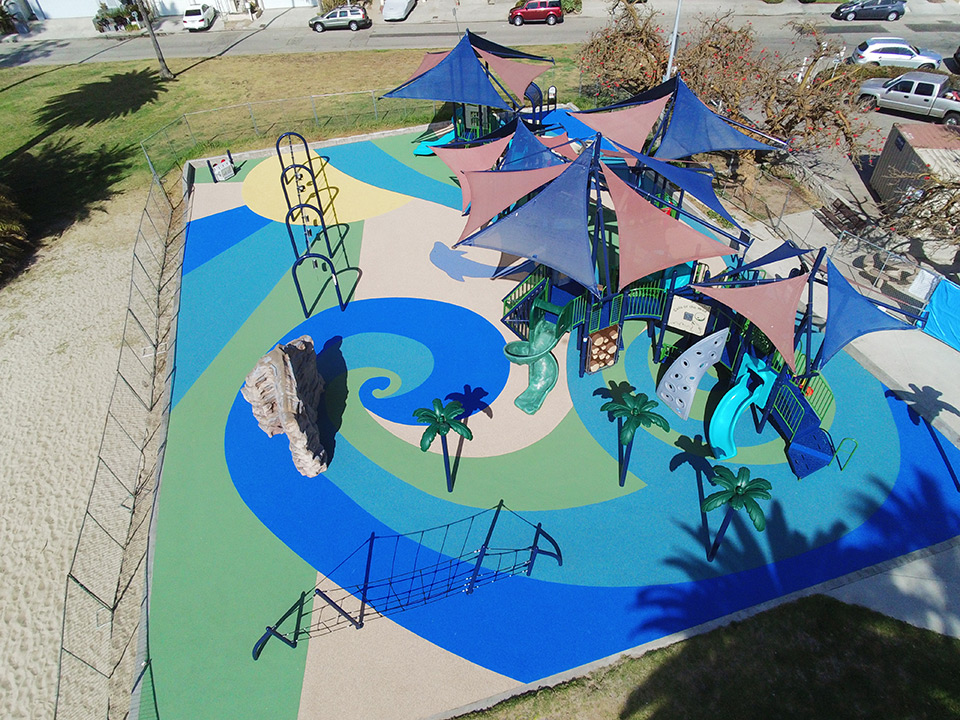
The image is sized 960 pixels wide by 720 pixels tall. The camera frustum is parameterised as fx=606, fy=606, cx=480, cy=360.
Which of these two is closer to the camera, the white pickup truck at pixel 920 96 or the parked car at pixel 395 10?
the white pickup truck at pixel 920 96

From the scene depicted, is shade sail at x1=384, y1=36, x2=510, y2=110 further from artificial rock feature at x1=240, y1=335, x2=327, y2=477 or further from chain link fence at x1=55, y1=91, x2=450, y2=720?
artificial rock feature at x1=240, y1=335, x2=327, y2=477

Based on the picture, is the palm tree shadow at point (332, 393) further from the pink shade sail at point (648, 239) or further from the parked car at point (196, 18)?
the parked car at point (196, 18)

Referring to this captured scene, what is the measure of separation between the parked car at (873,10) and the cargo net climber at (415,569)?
1732 inches

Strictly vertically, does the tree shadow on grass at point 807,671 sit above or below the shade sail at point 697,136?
below

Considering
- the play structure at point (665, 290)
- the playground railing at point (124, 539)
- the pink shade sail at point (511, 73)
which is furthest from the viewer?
the pink shade sail at point (511, 73)

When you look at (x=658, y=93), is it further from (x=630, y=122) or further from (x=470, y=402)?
(x=470, y=402)

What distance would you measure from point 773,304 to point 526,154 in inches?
317

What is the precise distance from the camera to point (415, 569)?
513 inches

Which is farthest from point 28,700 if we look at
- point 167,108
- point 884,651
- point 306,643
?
point 167,108

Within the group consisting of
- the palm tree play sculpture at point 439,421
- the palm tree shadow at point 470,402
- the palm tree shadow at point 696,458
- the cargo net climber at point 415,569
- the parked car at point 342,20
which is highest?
the parked car at point 342,20

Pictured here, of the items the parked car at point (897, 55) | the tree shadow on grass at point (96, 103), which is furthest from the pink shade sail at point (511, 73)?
the parked car at point (897, 55)

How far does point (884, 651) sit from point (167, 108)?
37999 mm

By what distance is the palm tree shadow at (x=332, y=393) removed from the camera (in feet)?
51.5

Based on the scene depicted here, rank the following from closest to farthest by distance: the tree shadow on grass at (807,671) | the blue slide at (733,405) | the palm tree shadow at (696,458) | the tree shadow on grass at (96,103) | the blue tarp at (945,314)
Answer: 1. the tree shadow on grass at (807,671)
2. the palm tree shadow at (696,458)
3. the blue slide at (733,405)
4. the blue tarp at (945,314)
5. the tree shadow on grass at (96,103)
